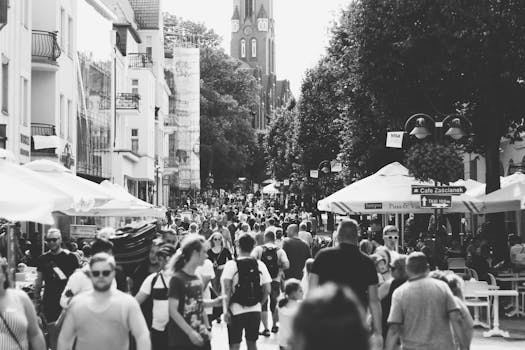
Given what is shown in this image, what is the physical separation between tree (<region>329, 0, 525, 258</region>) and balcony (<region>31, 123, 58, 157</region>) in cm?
904

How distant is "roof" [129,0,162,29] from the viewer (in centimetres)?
6700

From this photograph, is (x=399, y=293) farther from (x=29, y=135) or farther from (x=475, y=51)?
(x=29, y=135)

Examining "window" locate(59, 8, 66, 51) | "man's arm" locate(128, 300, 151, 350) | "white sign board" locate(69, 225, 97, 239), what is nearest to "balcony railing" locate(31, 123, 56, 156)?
"window" locate(59, 8, 66, 51)

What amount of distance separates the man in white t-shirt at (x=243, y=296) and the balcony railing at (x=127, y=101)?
38599 mm

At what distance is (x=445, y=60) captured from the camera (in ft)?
83.8

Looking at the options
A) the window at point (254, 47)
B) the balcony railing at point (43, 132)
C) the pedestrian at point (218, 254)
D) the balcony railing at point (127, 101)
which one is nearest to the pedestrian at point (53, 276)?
the pedestrian at point (218, 254)

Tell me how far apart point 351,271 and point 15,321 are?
3084mm

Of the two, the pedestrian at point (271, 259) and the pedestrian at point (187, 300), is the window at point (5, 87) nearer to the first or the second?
the pedestrian at point (271, 259)

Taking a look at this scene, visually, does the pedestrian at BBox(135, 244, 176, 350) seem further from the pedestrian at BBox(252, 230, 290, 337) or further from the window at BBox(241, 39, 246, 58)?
the window at BBox(241, 39, 246, 58)

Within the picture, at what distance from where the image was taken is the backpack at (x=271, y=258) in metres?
15.4

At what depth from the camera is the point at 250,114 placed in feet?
335

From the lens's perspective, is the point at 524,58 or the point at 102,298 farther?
the point at 524,58

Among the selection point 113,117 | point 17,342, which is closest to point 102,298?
point 17,342

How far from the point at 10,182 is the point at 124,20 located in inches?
1791
